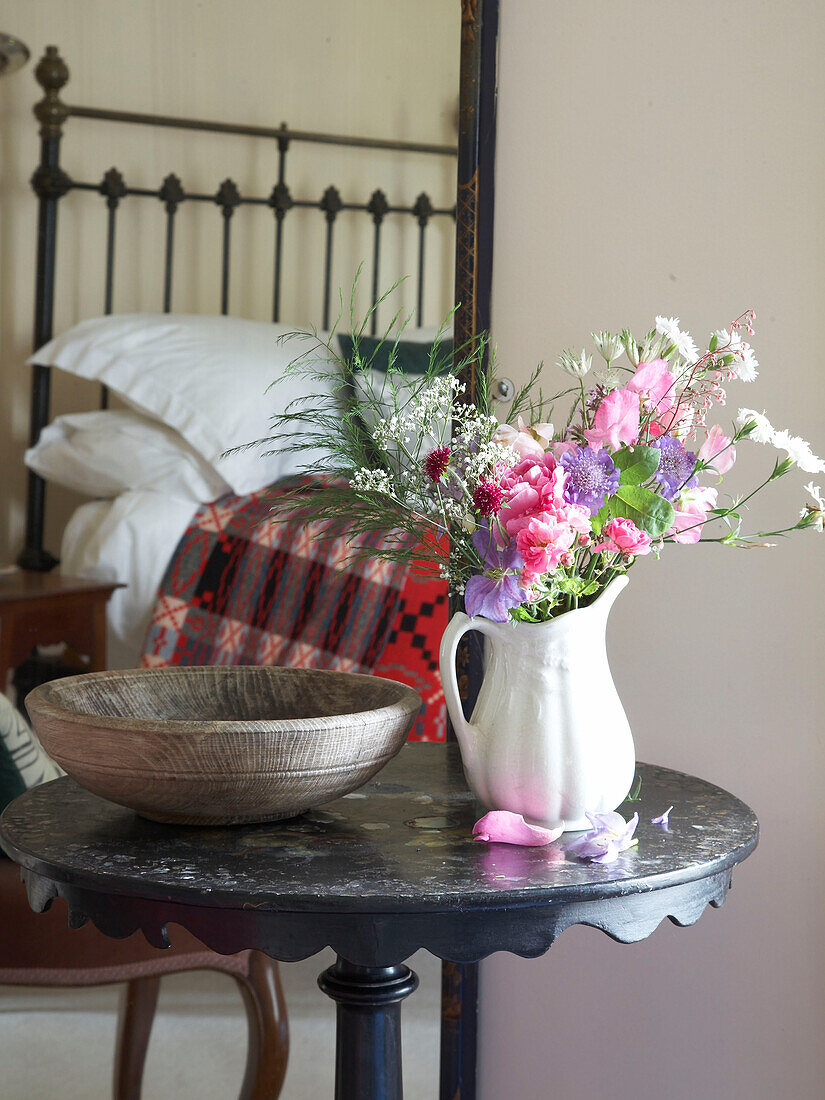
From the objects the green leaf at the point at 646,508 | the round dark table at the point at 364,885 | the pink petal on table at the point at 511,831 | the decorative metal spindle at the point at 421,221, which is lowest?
the round dark table at the point at 364,885

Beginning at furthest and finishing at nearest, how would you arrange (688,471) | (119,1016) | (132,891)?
(119,1016), (688,471), (132,891)

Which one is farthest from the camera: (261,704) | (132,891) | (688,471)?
(261,704)

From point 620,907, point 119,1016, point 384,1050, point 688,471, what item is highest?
point 688,471

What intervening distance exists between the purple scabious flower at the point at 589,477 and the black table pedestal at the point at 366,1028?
383 mm

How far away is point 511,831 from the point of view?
2.60 feet

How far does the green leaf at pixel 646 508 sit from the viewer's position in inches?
31.2

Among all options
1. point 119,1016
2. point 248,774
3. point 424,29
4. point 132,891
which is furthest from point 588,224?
point 119,1016

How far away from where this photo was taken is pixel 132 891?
71 cm

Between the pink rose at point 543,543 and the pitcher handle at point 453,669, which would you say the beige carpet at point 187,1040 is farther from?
the pink rose at point 543,543

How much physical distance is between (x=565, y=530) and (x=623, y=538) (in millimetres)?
49

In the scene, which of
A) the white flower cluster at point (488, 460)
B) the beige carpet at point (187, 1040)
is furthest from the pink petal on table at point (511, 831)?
the beige carpet at point (187, 1040)

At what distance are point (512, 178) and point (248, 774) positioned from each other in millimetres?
757

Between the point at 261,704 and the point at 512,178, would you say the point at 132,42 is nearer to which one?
the point at 512,178

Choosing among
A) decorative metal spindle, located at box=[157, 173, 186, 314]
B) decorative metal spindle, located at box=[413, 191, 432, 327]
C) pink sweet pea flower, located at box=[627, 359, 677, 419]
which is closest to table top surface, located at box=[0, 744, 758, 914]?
pink sweet pea flower, located at box=[627, 359, 677, 419]
